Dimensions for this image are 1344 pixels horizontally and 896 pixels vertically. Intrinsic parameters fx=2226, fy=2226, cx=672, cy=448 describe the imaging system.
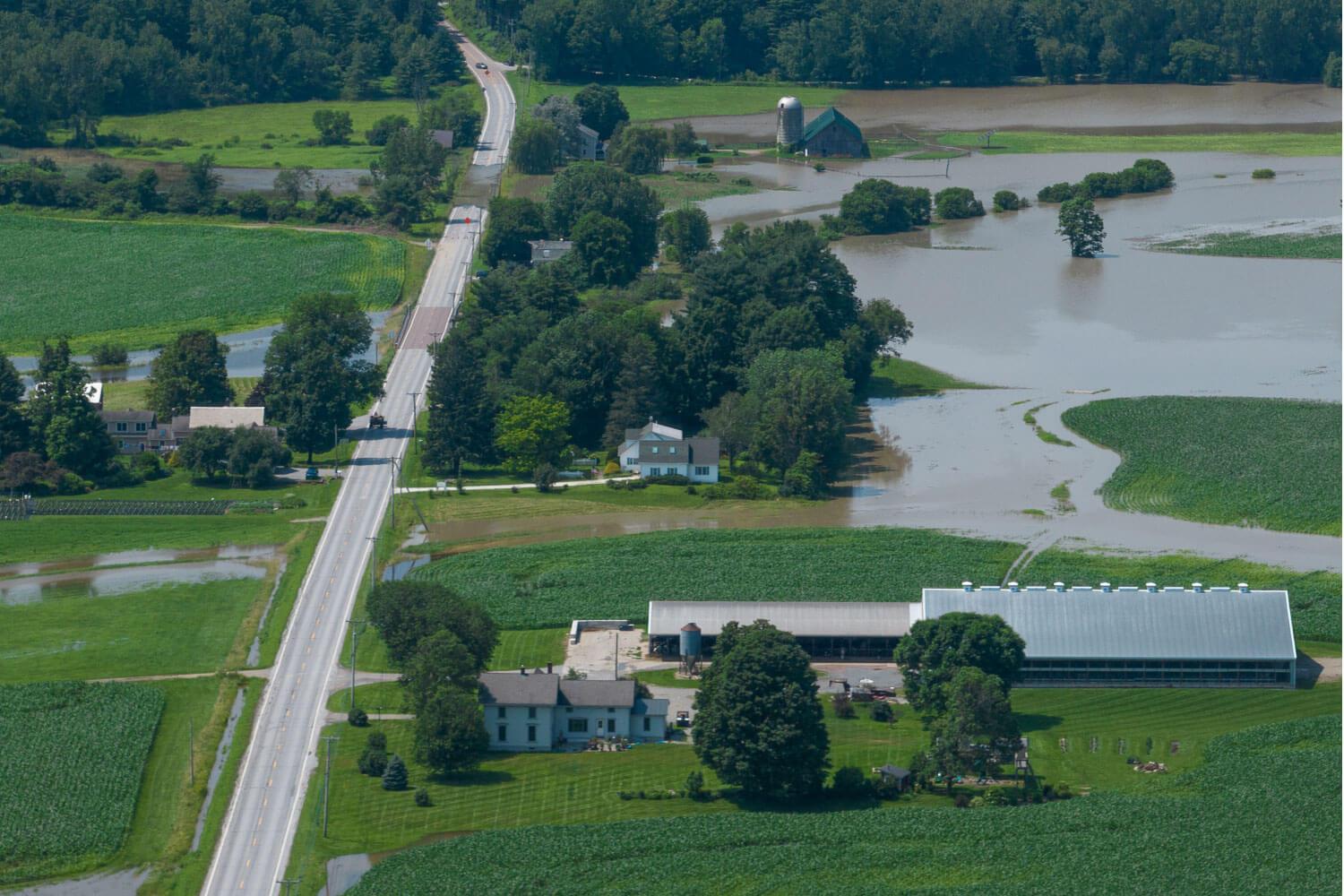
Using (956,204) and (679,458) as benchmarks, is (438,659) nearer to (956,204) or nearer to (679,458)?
(679,458)

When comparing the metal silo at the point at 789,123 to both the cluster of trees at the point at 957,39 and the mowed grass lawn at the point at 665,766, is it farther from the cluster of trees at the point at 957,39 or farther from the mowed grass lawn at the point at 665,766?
the mowed grass lawn at the point at 665,766

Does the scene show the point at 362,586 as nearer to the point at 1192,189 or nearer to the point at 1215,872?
the point at 1215,872

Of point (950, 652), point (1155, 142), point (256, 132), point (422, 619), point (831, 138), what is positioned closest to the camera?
point (950, 652)

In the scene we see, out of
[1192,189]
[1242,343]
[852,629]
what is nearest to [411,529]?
[852,629]

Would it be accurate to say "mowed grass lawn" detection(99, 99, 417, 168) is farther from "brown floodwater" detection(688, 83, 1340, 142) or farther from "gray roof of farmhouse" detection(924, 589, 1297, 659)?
"gray roof of farmhouse" detection(924, 589, 1297, 659)

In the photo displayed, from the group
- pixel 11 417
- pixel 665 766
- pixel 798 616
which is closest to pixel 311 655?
pixel 665 766

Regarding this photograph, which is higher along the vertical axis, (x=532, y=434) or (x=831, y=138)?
(x=831, y=138)
